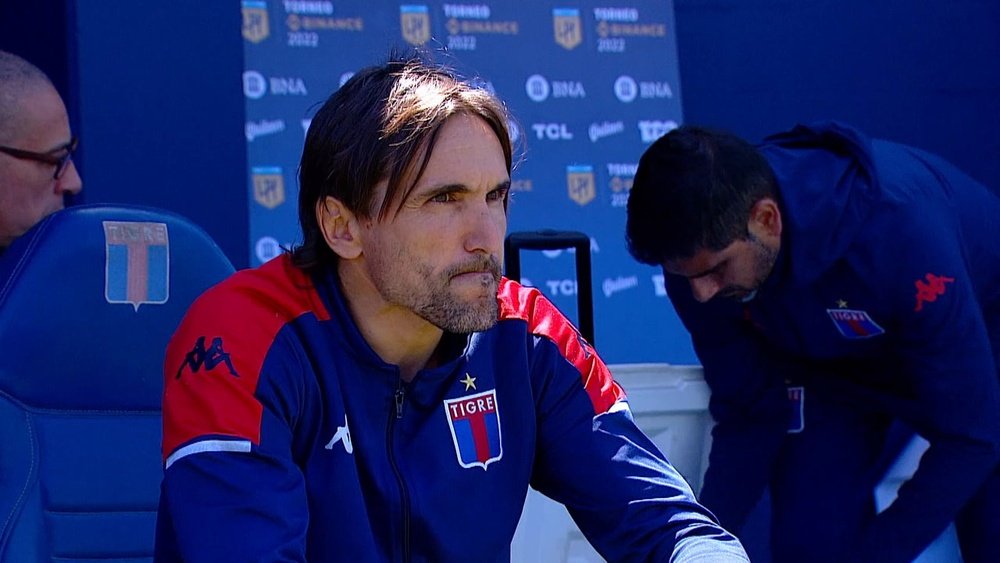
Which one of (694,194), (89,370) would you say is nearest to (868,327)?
(694,194)

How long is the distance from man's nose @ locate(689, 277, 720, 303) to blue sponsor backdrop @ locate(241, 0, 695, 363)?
149 cm

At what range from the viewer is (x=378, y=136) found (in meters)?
1.58

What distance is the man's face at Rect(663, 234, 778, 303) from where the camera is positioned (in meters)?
2.66

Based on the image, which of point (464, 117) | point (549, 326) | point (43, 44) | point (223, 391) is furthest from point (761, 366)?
point (43, 44)

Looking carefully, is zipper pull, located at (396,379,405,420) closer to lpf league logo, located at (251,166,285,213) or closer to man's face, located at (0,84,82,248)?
man's face, located at (0,84,82,248)

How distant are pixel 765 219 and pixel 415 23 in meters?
1.83

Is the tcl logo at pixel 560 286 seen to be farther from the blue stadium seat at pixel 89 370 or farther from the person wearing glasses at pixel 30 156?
the blue stadium seat at pixel 89 370

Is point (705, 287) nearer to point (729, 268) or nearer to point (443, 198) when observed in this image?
point (729, 268)

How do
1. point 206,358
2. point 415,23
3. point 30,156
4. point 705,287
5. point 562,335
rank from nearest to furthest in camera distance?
1. point 206,358
2. point 562,335
3. point 30,156
4. point 705,287
5. point 415,23

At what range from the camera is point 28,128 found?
2.20 metres

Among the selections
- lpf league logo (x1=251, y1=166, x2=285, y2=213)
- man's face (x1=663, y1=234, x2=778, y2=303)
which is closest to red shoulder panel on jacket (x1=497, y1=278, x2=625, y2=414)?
man's face (x1=663, y1=234, x2=778, y2=303)

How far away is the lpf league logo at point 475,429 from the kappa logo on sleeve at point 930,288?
125 centimetres

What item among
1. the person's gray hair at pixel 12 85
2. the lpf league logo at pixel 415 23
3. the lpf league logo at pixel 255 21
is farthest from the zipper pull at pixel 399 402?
the lpf league logo at pixel 415 23

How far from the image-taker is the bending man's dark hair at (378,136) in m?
1.58
